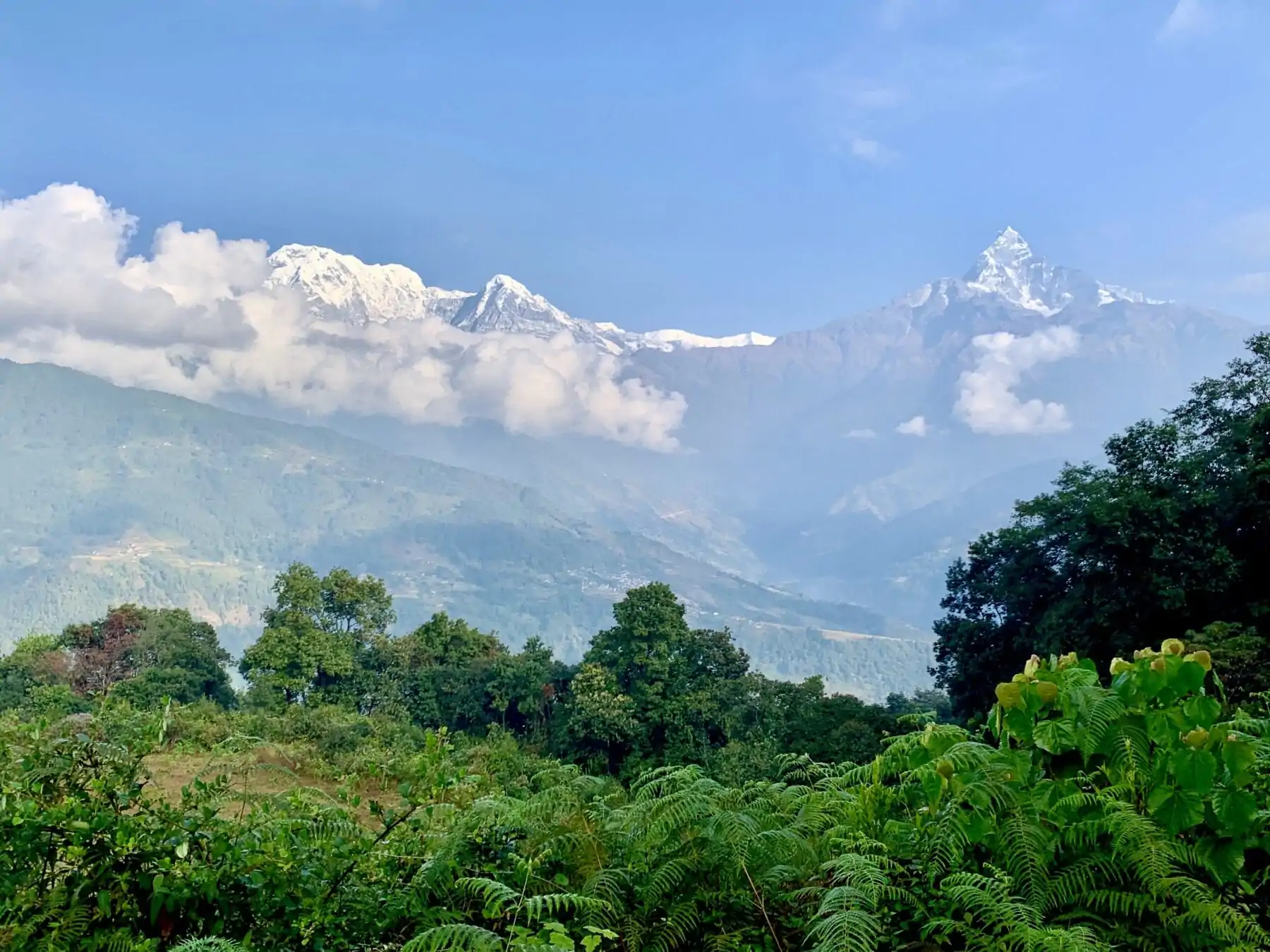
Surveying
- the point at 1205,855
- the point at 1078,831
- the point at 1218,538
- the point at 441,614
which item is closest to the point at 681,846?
the point at 1078,831

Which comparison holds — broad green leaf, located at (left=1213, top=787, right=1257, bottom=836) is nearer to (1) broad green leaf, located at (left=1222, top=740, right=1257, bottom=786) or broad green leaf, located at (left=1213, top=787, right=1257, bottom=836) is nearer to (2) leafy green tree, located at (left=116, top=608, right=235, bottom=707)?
(1) broad green leaf, located at (left=1222, top=740, right=1257, bottom=786)

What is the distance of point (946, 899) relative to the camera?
2156mm

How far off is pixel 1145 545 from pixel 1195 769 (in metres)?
20.0

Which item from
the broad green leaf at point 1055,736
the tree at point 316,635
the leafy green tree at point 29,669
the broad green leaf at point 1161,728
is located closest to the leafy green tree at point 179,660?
the tree at point 316,635

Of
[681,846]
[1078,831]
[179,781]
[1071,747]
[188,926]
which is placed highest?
[1071,747]

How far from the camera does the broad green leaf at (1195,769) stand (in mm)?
2131

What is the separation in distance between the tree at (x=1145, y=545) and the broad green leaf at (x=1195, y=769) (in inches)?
650

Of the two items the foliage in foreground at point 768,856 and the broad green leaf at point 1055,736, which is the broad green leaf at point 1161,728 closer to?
the foliage in foreground at point 768,856

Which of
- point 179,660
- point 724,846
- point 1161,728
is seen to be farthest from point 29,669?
point 1161,728

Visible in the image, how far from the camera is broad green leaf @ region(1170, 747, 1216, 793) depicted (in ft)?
6.99

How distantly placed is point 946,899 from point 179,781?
1502 cm

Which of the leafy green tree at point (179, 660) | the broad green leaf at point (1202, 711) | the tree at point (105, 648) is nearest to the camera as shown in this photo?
the broad green leaf at point (1202, 711)

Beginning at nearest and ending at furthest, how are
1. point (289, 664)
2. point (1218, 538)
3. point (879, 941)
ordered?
point (879, 941), point (1218, 538), point (289, 664)

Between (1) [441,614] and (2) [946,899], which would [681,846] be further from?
(1) [441,614]
